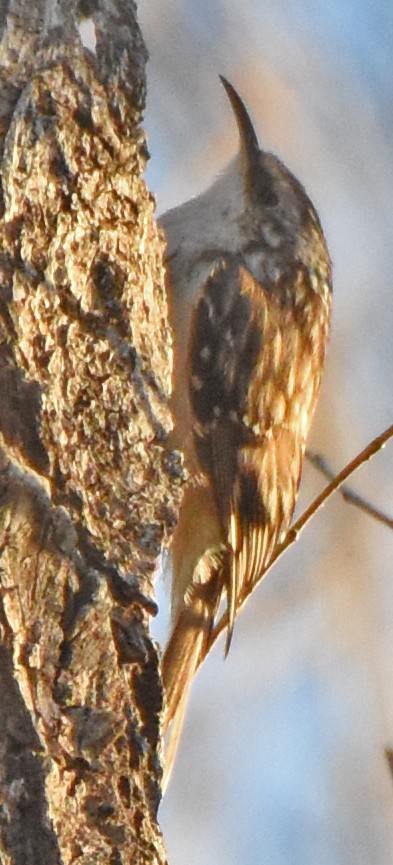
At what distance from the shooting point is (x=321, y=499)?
1.44 metres

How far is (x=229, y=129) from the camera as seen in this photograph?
2.00 metres

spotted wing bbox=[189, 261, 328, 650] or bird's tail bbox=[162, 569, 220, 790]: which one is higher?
spotted wing bbox=[189, 261, 328, 650]

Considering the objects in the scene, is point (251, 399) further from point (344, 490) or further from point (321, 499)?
point (321, 499)

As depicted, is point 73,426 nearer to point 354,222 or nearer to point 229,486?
point 229,486

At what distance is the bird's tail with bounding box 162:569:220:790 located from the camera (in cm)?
157

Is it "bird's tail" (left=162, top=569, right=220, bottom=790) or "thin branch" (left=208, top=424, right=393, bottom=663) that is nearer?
"thin branch" (left=208, top=424, right=393, bottom=663)

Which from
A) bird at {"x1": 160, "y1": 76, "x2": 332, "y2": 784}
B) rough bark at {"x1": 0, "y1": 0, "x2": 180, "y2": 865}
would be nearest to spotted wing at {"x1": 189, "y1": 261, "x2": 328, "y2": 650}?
bird at {"x1": 160, "y1": 76, "x2": 332, "y2": 784}

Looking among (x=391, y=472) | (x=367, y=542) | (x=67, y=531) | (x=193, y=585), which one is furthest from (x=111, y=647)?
(x=391, y=472)

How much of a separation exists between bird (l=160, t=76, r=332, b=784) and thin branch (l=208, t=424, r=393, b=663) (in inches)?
0.6

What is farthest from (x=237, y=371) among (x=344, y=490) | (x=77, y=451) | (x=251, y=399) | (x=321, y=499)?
(x=77, y=451)

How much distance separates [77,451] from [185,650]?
66 centimetres

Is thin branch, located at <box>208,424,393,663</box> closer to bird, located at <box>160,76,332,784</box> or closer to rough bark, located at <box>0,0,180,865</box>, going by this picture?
bird, located at <box>160,76,332,784</box>

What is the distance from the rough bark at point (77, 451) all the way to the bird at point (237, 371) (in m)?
0.38

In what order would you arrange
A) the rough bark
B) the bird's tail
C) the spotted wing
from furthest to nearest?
1. the spotted wing
2. the bird's tail
3. the rough bark
